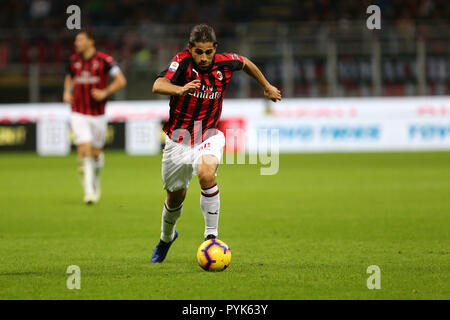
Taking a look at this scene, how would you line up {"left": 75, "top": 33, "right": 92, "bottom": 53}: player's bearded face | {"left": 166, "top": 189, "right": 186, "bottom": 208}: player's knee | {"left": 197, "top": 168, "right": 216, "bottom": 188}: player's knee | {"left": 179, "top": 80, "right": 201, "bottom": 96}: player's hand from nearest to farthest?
{"left": 179, "top": 80, "right": 201, "bottom": 96}: player's hand
{"left": 197, "top": 168, "right": 216, "bottom": 188}: player's knee
{"left": 166, "top": 189, "right": 186, "bottom": 208}: player's knee
{"left": 75, "top": 33, "right": 92, "bottom": 53}: player's bearded face

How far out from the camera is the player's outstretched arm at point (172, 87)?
6145 millimetres

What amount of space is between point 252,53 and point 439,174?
908 cm

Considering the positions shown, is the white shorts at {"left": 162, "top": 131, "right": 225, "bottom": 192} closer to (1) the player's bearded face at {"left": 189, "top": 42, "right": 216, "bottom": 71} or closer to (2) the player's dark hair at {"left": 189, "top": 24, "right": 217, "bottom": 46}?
(1) the player's bearded face at {"left": 189, "top": 42, "right": 216, "bottom": 71}

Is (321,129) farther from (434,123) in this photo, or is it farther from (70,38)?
(70,38)

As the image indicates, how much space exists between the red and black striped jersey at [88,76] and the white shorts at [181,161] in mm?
5153

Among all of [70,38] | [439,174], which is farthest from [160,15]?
[439,174]

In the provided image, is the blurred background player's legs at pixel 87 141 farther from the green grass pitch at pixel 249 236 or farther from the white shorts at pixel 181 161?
the white shorts at pixel 181 161

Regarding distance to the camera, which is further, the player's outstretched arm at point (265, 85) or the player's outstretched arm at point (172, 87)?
the player's outstretched arm at point (265, 85)

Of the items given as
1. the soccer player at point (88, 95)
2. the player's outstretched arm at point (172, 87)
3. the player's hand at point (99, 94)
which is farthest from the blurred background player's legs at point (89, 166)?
the player's outstretched arm at point (172, 87)

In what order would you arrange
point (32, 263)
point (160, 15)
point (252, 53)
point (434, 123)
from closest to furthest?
point (32, 263), point (434, 123), point (252, 53), point (160, 15)

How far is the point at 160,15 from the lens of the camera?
1078 inches

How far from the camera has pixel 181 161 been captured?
6684 millimetres

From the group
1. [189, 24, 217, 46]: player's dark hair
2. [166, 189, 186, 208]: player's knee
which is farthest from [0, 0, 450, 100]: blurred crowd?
[189, 24, 217, 46]: player's dark hair

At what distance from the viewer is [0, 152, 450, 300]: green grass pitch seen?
564 centimetres
